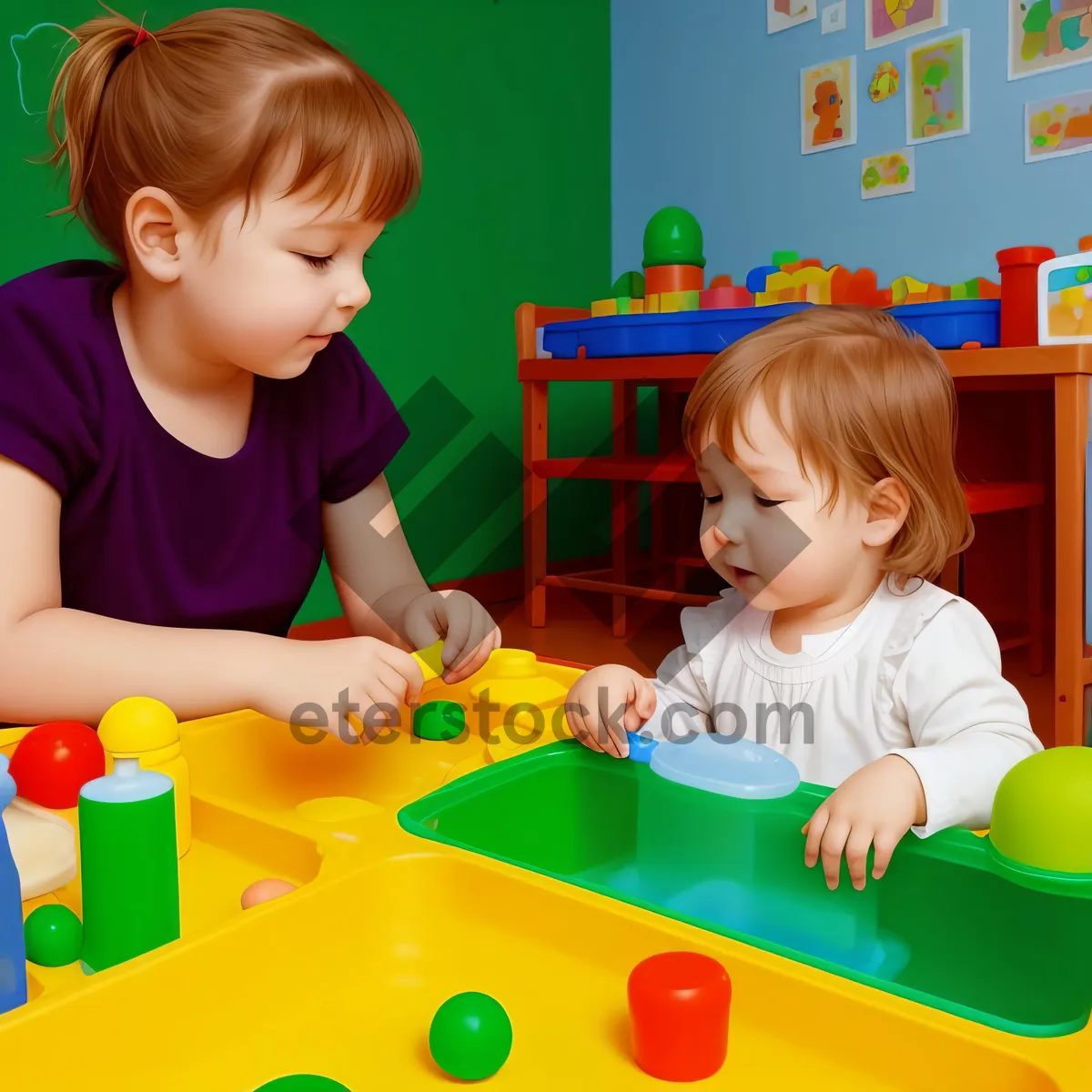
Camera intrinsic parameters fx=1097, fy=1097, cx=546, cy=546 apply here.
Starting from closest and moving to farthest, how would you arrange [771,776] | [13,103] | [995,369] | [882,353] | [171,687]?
[771,776], [171,687], [882,353], [995,369], [13,103]

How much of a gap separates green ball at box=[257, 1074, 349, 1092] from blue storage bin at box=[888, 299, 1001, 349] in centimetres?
180

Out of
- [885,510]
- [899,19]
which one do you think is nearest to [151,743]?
[885,510]

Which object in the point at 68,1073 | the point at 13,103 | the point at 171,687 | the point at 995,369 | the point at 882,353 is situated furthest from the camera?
the point at 13,103

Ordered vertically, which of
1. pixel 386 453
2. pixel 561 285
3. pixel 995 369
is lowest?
pixel 386 453

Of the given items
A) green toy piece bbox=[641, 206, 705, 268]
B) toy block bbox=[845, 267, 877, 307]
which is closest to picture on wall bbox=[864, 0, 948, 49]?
green toy piece bbox=[641, 206, 705, 268]

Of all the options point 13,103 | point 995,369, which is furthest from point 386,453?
point 13,103

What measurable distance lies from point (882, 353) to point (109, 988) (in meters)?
0.64

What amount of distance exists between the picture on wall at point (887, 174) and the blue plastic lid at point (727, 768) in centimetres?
245

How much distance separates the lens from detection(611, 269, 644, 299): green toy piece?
2619mm

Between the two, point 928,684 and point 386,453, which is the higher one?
point 386,453

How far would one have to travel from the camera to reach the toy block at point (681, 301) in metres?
2.29

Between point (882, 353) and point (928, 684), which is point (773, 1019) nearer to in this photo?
point (928, 684)

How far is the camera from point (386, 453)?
995 mm

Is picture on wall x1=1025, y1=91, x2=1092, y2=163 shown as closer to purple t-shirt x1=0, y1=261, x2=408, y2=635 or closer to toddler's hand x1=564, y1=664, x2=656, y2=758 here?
purple t-shirt x1=0, y1=261, x2=408, y2=635
